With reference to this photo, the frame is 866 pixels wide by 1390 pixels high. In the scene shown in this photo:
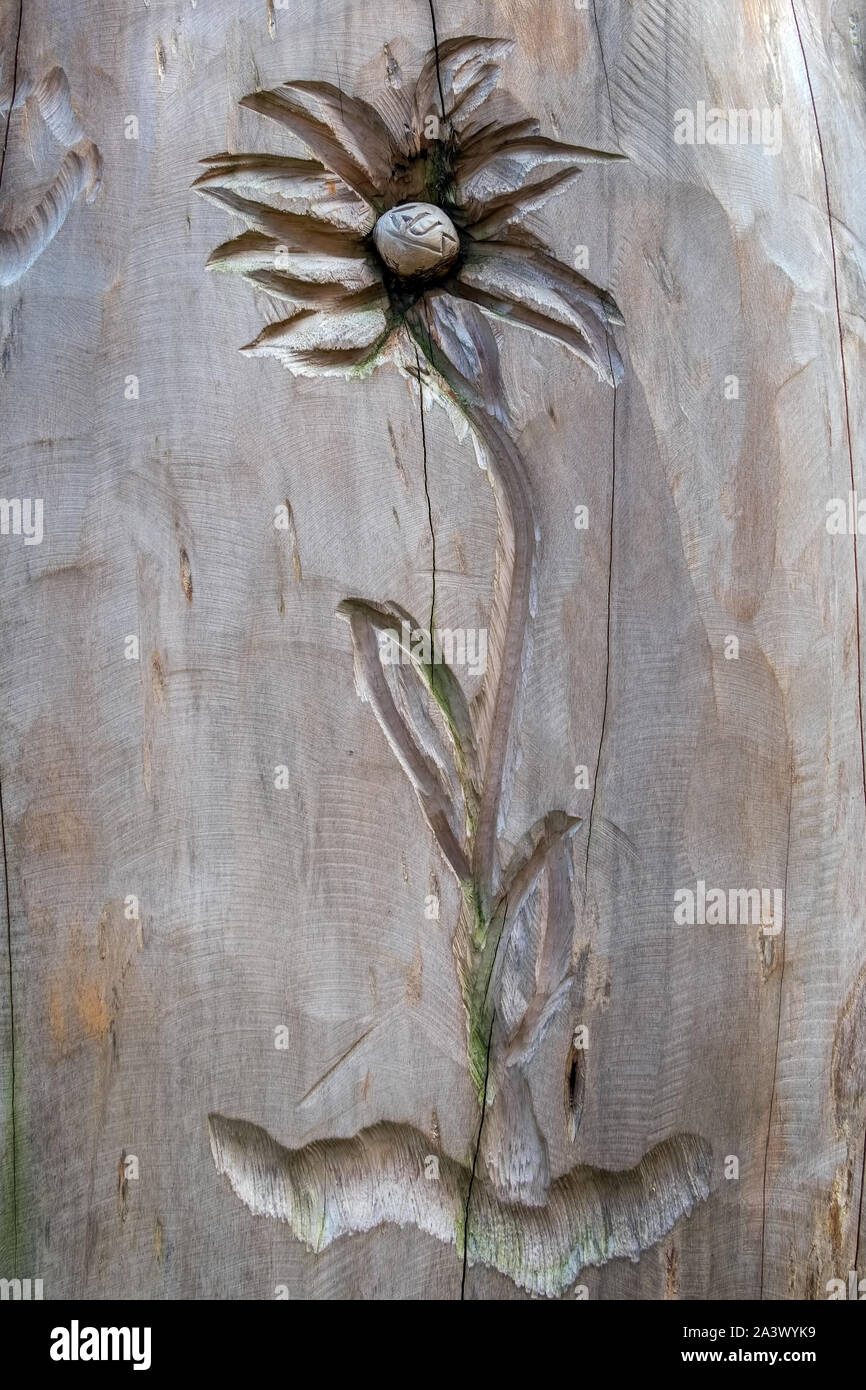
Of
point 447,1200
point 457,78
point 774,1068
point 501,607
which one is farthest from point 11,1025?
point 457,78

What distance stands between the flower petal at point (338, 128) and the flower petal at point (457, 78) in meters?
0.04

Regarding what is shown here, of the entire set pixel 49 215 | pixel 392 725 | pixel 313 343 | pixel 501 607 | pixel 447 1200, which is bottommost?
pixel 447 1200

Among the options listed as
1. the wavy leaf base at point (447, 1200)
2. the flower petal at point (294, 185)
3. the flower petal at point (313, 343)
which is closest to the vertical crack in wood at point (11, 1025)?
the wavy leaf base at point (447, 1200)

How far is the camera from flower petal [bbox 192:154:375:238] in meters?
1.16

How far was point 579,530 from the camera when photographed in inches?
46.8

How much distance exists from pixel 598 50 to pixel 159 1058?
1.03 meters

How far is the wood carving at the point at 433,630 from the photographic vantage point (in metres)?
1.15

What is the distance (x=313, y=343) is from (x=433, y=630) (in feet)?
0.95

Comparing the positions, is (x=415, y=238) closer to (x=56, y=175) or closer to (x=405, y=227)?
(x=405, y=227)

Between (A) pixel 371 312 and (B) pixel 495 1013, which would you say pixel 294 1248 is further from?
(A) pixel 371 312

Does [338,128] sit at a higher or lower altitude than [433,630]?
higher

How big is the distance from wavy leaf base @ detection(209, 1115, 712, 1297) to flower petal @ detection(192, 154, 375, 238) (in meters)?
0.84

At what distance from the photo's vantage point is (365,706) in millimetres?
1160

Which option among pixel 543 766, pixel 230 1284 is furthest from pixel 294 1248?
pixel 543 766
